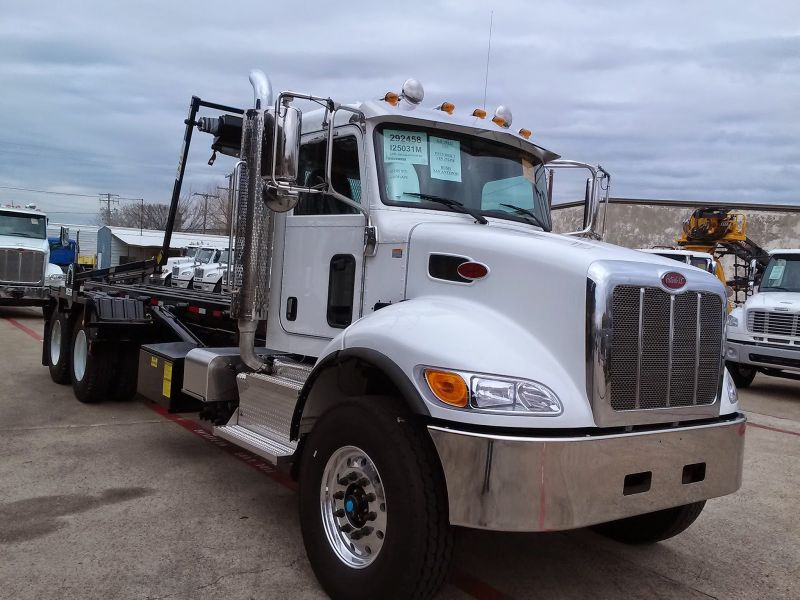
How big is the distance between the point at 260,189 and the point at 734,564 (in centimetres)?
382

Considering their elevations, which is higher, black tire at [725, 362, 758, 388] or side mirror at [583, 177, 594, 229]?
side mirror at [583, 177, 594, 229]

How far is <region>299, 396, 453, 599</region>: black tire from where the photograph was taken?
2.99m

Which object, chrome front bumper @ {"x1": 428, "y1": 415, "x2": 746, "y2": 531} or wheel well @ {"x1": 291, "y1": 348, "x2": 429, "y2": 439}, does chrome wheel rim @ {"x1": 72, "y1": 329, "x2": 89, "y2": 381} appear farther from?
chrome front bumper @ {"x1": 428, "y1": 415, "x2": 746, "y2": 531}

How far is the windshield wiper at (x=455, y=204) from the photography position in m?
4.17

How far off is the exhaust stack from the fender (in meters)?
1.48

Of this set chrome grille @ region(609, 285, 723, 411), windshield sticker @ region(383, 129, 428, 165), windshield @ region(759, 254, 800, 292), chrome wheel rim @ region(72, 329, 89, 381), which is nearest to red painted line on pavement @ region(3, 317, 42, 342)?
chrome wheel rim @ region(72, 329, 89, 381)

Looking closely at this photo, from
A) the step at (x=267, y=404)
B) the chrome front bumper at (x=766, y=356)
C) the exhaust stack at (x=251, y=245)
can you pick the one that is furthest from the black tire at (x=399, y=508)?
the chrome front bumper at (x=766, y=356)

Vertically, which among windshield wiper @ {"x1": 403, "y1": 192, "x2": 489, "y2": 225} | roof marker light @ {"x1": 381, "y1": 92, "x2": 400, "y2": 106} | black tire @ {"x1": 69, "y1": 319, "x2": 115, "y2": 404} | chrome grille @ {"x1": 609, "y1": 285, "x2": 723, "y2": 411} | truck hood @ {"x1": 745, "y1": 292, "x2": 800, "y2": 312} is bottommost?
black tire @ {"x1": 69, "y1": 319, "x2": 115, "y2": 404}

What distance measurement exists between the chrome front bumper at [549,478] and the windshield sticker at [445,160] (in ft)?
6.20

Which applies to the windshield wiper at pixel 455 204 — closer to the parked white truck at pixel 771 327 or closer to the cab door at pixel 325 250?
the cab door at pixel 325 250

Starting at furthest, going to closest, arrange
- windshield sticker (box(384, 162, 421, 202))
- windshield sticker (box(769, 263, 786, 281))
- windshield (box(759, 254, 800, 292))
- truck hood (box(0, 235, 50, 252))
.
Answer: truck hood (box(0, 235, 50, 252))
windshield sticker (box(769, 263, 786, 281))
windshield (box(759, 254, 800, 292))
windshield sticker (box(384, 162, 421, 202))

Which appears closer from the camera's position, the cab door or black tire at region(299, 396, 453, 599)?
black tire at region(299, 396, 453, 599)

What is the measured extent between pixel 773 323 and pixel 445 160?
8.68m

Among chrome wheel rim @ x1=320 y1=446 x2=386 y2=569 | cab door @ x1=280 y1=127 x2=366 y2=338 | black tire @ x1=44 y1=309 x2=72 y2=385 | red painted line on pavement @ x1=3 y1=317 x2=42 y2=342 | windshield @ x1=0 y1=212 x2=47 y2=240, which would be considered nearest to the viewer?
chrome wheel rim @ x1=320 y1=446 x2=386 y2=569
